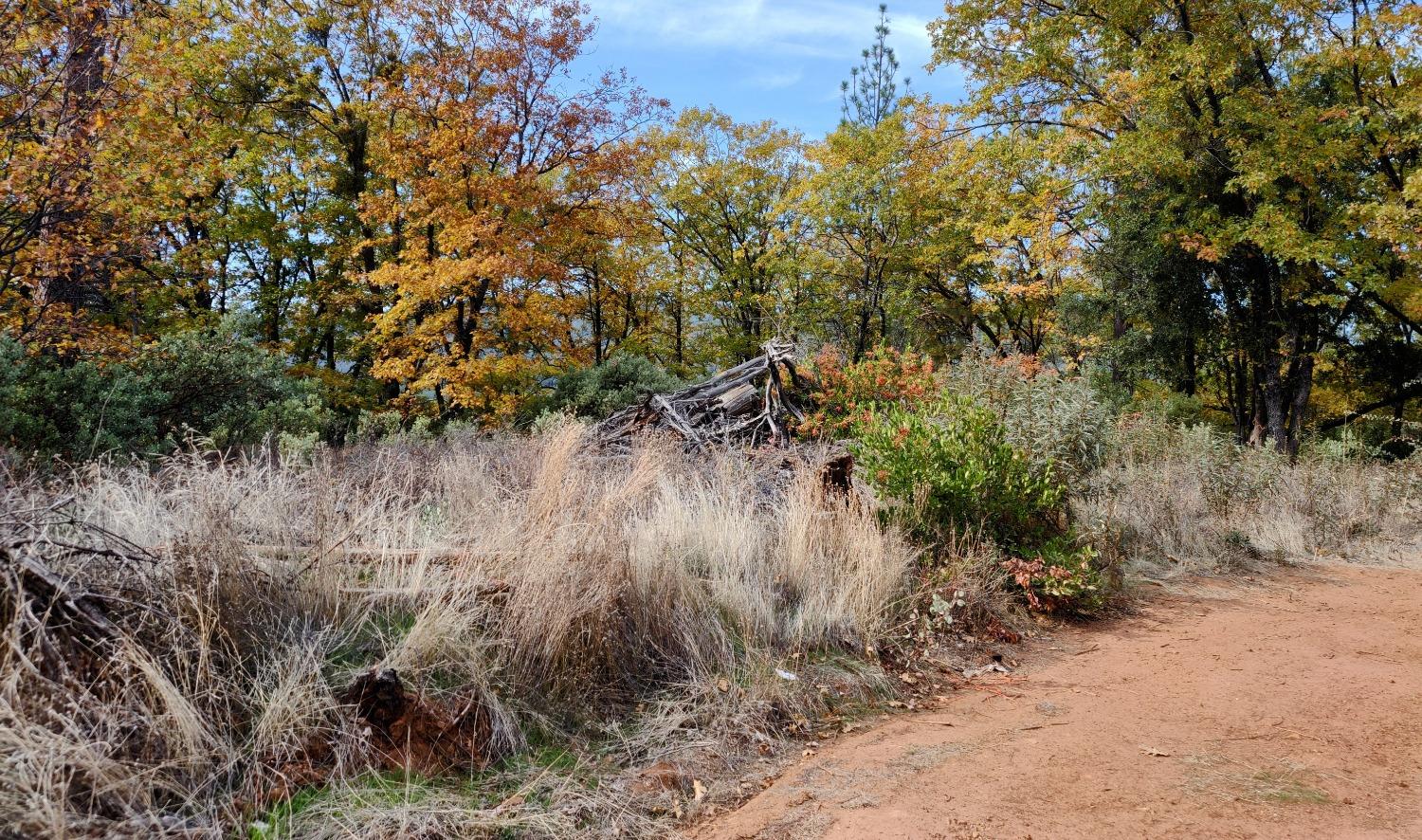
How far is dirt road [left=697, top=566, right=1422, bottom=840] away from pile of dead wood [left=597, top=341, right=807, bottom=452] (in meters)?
5.08

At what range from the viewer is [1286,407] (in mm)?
18016

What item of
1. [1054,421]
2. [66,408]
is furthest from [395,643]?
[1054,421]

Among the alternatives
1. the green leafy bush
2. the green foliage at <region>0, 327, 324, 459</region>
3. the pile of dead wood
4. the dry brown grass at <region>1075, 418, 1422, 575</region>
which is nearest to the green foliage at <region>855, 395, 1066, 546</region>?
the green leafy bush

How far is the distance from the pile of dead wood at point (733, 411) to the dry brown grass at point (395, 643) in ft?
13.7

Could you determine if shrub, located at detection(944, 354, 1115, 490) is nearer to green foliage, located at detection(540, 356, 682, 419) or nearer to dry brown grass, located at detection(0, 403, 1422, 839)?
dry brown grass, located at detection(0, 403, 1422, 839)

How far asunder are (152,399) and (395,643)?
5.74 metres

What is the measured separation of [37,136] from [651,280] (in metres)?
16.4

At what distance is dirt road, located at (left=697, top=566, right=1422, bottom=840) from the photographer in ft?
9.25

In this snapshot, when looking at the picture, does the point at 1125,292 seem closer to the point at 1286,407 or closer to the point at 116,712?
the point at 1286,407

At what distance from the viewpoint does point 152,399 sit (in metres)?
7.18

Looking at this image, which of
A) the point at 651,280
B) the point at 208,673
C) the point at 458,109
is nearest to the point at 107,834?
the point at 208,673

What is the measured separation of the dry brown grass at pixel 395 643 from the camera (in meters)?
2.40

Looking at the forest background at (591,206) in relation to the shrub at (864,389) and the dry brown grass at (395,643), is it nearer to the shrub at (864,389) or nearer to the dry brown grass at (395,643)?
the shrub at (864,389)

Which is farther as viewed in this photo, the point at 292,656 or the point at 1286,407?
the point at 1286,407
